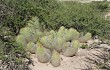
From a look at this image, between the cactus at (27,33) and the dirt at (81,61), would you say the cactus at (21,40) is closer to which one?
the cactus at (27,33)

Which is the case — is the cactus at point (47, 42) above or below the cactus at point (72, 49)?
above

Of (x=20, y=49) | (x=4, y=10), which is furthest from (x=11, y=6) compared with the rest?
(x=20, y=49)

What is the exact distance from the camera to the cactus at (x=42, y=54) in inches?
313

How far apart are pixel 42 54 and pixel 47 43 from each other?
44 cm

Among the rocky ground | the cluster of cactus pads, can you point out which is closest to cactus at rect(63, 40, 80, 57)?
the cluster of cactus pads

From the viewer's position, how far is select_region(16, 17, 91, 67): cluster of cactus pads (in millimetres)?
7992

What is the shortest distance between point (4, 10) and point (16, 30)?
44.9 inches

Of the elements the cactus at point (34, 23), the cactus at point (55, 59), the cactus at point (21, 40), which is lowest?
the cactus at point (55, 59)

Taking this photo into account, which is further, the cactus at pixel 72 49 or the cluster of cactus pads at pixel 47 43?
the cactus at pixel 72 49

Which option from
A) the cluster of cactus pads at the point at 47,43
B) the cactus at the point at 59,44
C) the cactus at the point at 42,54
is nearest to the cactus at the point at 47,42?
the cluster of cactus pads at the point at 47,43

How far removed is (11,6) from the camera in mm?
8906

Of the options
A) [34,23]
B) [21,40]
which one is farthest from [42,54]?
[34,23]

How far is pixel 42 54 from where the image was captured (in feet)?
26.2

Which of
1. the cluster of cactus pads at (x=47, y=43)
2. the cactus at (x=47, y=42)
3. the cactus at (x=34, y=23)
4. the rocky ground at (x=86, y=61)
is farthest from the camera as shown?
the cactus at (x=34, y=23)
